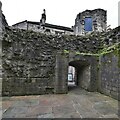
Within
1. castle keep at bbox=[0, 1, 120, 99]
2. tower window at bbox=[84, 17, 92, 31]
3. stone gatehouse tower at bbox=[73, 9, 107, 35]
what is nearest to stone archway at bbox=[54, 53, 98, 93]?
castle keep at bbox=[0, 1, 120, 99]

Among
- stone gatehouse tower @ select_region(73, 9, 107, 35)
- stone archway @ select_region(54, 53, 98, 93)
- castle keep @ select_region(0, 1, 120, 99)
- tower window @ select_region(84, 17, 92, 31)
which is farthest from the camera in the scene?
tower window @ select_region(84, 17, 92, 31)

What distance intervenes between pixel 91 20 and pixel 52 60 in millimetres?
12903

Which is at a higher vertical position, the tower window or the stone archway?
the tower window

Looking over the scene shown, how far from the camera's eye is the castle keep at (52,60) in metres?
6.60

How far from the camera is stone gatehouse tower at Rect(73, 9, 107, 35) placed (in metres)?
18.0

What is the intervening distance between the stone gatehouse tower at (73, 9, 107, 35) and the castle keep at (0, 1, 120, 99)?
34.1 ft

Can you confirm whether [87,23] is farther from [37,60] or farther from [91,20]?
[37,60]

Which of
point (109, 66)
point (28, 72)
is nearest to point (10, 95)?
point (28, 72)

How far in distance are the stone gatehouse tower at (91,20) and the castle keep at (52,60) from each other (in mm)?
10386

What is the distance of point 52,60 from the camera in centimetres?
729

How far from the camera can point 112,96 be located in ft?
20.2

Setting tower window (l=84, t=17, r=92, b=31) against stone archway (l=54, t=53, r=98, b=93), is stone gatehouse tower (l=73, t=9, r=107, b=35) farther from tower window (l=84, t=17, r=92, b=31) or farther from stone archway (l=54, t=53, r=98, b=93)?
stone archway (l=54, t=53, r=98, b=93)

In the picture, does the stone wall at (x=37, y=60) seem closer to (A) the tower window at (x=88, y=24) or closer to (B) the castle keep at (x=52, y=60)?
(B) the castle keep at (x=52, y=60)

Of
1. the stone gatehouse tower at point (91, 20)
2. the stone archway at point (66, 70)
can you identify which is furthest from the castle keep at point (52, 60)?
the stone gatehouse tower at point (91, 20)
